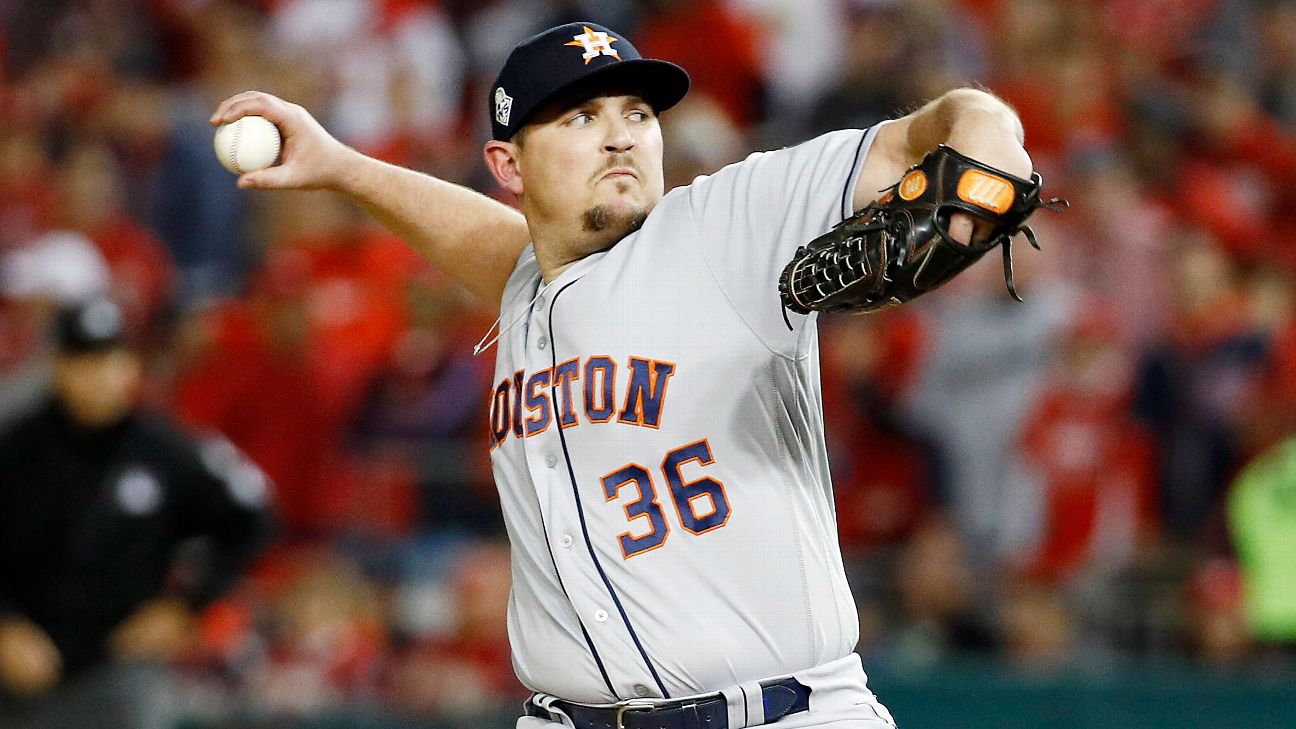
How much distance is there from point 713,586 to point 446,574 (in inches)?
172

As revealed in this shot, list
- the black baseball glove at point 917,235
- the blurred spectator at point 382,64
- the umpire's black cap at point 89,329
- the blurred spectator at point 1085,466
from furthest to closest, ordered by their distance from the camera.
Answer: the blurred spectator at point 382,64, the blurred spectator at point 1085,466, the umpire's black cap at point 89,329, the black baseball glove at point 917,235

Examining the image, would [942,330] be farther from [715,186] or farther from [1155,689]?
[715,186]

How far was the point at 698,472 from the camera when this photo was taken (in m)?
3.32

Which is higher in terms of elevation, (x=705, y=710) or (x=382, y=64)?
(x=382, y=64)

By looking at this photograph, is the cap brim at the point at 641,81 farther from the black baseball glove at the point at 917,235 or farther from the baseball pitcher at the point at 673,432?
the black baseball glove at the point at 917,235

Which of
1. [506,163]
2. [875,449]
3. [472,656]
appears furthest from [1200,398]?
[506,163]

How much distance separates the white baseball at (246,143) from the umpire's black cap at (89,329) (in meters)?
2.58

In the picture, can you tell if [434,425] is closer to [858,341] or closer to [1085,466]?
[858,341]

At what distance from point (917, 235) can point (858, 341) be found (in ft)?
16.2

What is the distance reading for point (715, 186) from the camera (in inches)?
134

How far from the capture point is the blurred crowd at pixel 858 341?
723 centimetres

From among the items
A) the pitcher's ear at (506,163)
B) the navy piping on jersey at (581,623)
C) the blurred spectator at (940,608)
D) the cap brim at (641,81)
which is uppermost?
the cap brim at (641,81)

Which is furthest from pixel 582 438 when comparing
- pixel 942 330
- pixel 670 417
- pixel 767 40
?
pixel 767 40

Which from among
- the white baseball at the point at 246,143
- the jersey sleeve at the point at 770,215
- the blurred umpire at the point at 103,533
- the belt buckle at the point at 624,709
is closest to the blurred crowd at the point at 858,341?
the blurred umpire at the point at 103,533
